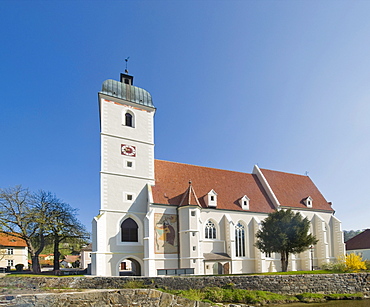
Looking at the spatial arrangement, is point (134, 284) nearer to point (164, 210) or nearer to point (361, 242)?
point (164, 210)

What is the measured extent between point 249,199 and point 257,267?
774 centimetres

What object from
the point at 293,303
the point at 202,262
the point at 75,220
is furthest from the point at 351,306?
the point at 75,220

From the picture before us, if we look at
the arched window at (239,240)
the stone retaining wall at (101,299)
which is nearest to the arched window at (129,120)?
the arched window at (239,240)

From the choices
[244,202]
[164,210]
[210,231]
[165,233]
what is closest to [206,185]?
[244,202]

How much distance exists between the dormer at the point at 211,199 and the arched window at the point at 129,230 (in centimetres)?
818

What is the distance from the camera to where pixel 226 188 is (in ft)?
127

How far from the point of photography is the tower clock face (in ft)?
110

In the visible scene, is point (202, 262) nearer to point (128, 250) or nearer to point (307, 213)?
point (128, 250)

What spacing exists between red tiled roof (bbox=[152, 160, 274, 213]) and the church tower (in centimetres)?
178

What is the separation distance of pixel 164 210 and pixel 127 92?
1344cm

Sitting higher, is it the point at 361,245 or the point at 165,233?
the point at 165,233

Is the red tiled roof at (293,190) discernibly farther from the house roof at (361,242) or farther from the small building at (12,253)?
the small building at (12,253)

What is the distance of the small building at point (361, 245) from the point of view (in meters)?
49.3

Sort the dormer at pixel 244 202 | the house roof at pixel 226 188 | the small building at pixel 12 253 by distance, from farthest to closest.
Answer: the small building at pixel 12 253 < the dormer at pixel 244 202 < the house roof at pixel 226 188
